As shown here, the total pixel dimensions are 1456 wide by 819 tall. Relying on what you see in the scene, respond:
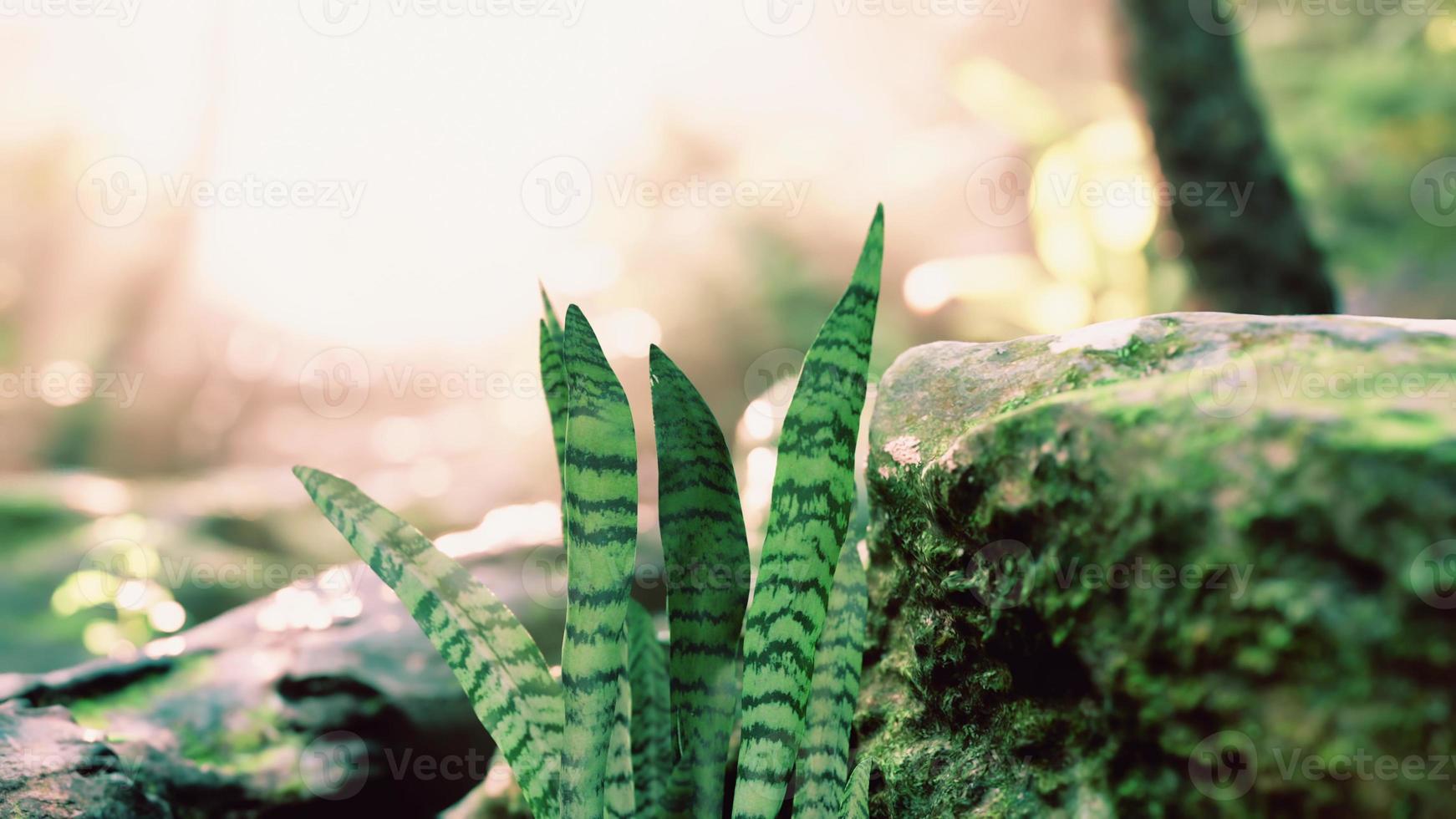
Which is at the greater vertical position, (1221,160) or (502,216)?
(502,216)

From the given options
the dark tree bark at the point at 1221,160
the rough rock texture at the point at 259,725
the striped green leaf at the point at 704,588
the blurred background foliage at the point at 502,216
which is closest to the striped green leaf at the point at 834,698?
the striped green leaf at the point at 704,588

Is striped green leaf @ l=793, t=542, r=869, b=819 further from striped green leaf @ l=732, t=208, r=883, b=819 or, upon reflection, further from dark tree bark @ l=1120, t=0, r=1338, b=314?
dark tree bark @ l=1120, t=0, r=1338, b=314

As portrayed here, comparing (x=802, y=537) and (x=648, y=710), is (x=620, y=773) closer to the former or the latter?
(x=648, y=710)

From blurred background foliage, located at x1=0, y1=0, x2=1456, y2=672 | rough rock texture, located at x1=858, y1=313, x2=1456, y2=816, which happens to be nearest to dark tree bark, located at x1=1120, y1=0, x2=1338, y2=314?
blurred background foliage, located at x1=0, y1=0, x2=1456, y2=672

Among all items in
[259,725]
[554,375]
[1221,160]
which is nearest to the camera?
[554,375]

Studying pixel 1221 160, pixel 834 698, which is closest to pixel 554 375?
pixel 834 698

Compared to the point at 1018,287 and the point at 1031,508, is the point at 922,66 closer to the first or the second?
the point at 1018,287

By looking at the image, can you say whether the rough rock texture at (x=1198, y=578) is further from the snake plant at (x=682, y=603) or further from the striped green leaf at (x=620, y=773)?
the striped green leaf at (x=620, y=773)
